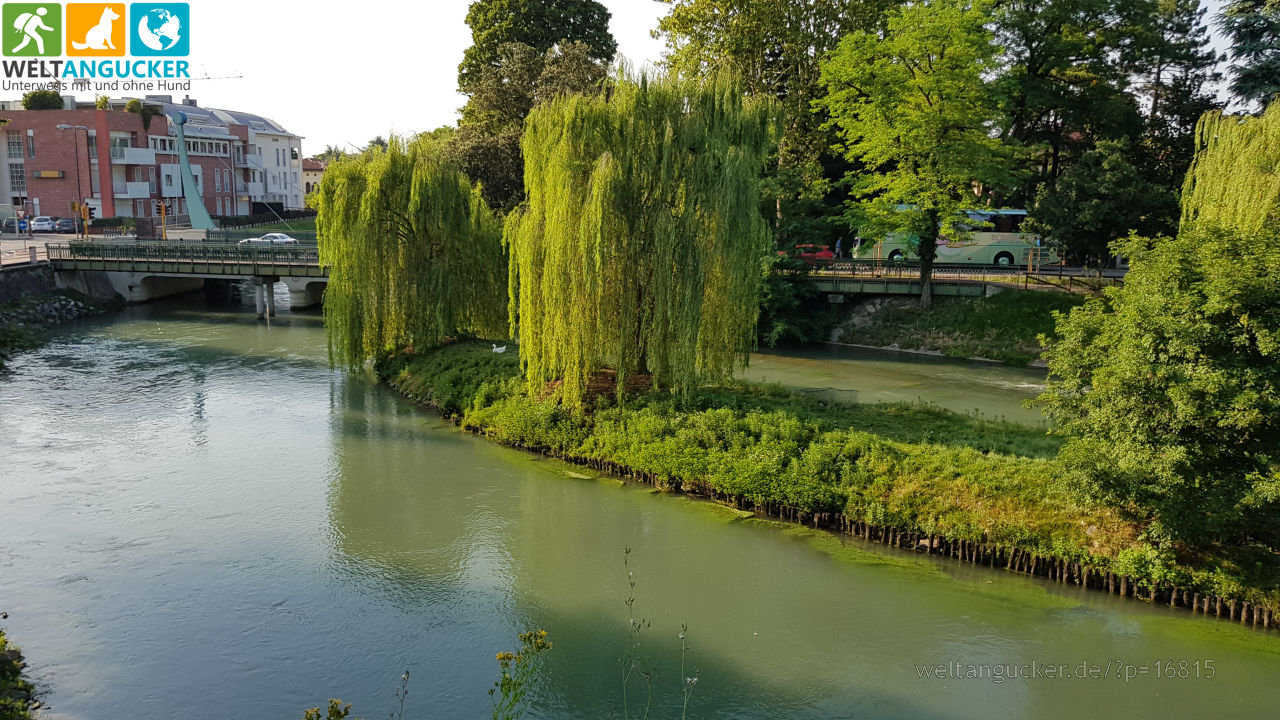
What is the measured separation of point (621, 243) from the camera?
21.9m

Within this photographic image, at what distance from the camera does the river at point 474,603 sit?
12.7m

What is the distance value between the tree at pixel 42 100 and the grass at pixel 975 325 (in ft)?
206

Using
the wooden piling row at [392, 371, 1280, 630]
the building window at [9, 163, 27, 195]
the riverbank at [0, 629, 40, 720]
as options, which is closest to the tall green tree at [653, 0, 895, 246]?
the wooden piling row at [392, 371, 1280, 630]

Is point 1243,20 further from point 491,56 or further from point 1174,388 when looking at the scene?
point 491,56

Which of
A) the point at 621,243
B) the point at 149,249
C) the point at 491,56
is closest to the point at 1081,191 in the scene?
the point at 621,243

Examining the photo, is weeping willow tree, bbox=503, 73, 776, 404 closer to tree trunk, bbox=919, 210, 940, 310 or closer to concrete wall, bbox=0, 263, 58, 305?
tree trunk, bbox=919, 210, 940, 310

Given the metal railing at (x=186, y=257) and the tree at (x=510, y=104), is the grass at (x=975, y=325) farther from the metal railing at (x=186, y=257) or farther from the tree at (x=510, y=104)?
the metal railing at (x=186, y=257)

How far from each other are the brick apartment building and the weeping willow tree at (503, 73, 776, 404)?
58.1 meters

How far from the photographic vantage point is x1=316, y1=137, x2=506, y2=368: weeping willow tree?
29.6 meters

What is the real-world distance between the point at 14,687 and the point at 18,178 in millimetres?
70153

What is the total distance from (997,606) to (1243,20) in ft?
108

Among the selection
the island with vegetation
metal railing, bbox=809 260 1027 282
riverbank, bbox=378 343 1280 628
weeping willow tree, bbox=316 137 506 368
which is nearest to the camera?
the island with vegetation

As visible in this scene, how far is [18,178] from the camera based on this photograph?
67.6 metres

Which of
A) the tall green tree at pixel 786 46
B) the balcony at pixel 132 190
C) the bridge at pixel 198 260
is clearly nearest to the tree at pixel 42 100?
the balcony at pixel 132 190
